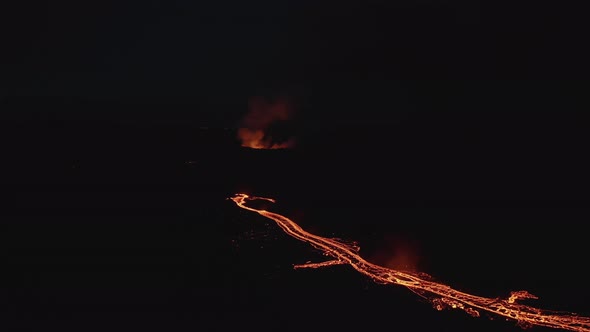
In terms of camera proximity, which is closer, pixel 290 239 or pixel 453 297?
pixel 453 297

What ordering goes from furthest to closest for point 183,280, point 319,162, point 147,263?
point 319,162 < point 147,263 < point 183,280

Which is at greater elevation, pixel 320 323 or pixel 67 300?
pixel 320 323

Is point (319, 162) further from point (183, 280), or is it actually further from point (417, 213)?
point (183, 280)

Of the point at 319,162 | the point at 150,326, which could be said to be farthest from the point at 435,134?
the point at 150,326
